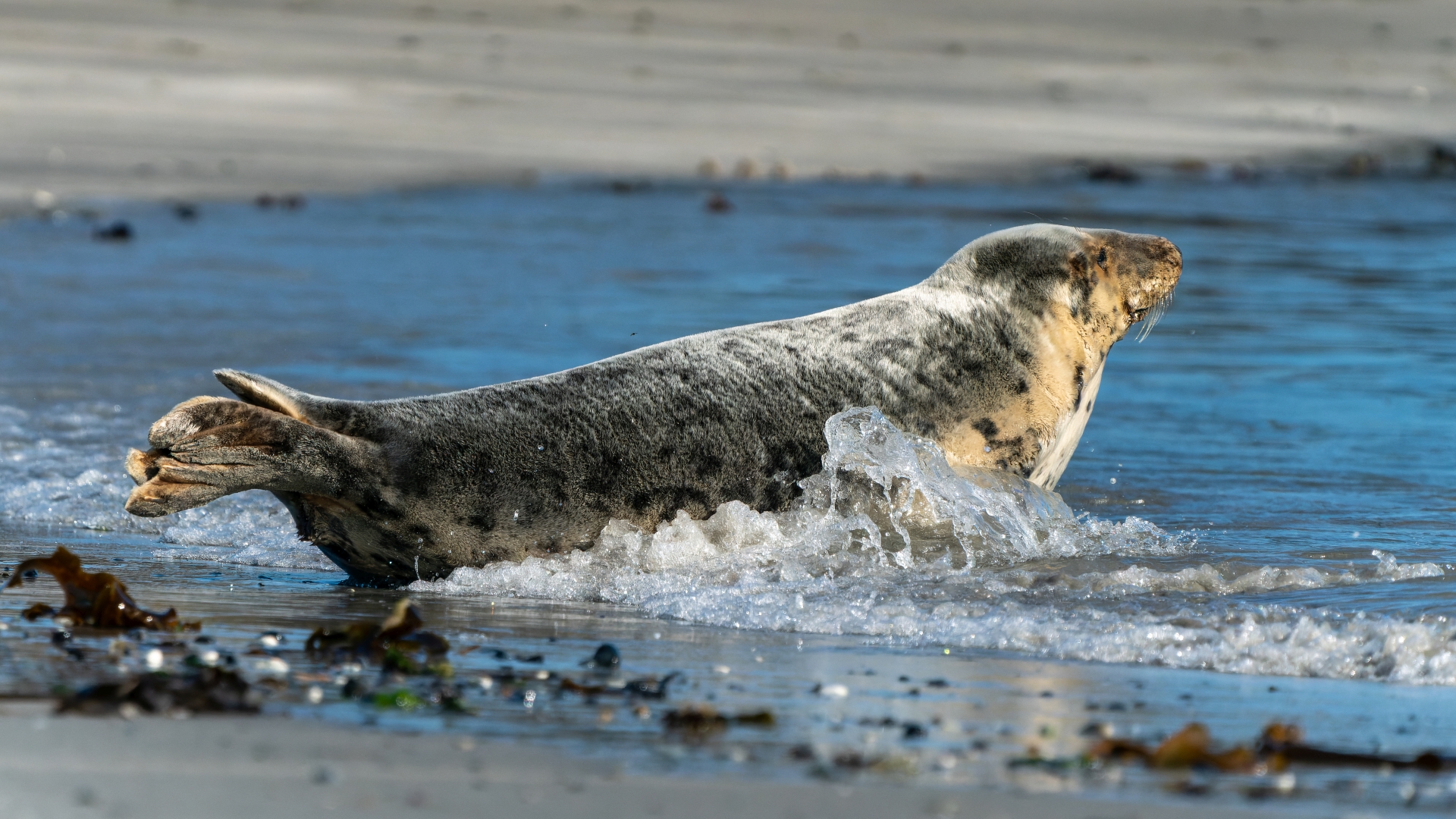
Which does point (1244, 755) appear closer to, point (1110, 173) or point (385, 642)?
point (385, 642)

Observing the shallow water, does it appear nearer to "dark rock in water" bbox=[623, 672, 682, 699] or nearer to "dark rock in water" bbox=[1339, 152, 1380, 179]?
"dark rock in water" bbox=[623, 672, 682, 699]

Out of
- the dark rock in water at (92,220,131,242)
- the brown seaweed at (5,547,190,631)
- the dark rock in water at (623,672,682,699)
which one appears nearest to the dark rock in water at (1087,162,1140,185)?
the dark rock in water at (92,220,131,242)

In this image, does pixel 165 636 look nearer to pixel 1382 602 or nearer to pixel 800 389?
pixel 800 389

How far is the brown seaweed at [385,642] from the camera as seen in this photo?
391cm

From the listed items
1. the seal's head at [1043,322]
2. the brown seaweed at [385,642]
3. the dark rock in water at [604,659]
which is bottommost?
the dark rock in water at [604,659]

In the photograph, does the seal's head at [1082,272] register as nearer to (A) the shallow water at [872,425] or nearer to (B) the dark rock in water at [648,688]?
(A) the shallow water at [872,425]

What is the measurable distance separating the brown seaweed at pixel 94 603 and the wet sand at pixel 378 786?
3.32 ft

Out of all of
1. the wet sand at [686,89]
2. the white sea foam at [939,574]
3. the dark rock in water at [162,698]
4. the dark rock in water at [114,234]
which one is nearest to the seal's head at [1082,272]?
the white sea foam at [939,574]

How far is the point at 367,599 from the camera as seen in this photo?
492 centimetres

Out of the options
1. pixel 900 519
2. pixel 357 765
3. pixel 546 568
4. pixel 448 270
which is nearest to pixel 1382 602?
pixel 900 519

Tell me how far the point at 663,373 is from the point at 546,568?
65cm

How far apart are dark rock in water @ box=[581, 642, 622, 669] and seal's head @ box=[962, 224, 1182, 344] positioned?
2.55m

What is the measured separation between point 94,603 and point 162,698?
103 centimetres

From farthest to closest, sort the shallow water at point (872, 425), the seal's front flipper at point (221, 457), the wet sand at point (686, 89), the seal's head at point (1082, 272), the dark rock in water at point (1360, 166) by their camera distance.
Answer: the dark rock in water at point (1360, 166), the wet sand at point (686, 89), the seal's head at point (1082, 272), the seal's front flipper at point (221, 457), the shallow water at point (872, 425)
